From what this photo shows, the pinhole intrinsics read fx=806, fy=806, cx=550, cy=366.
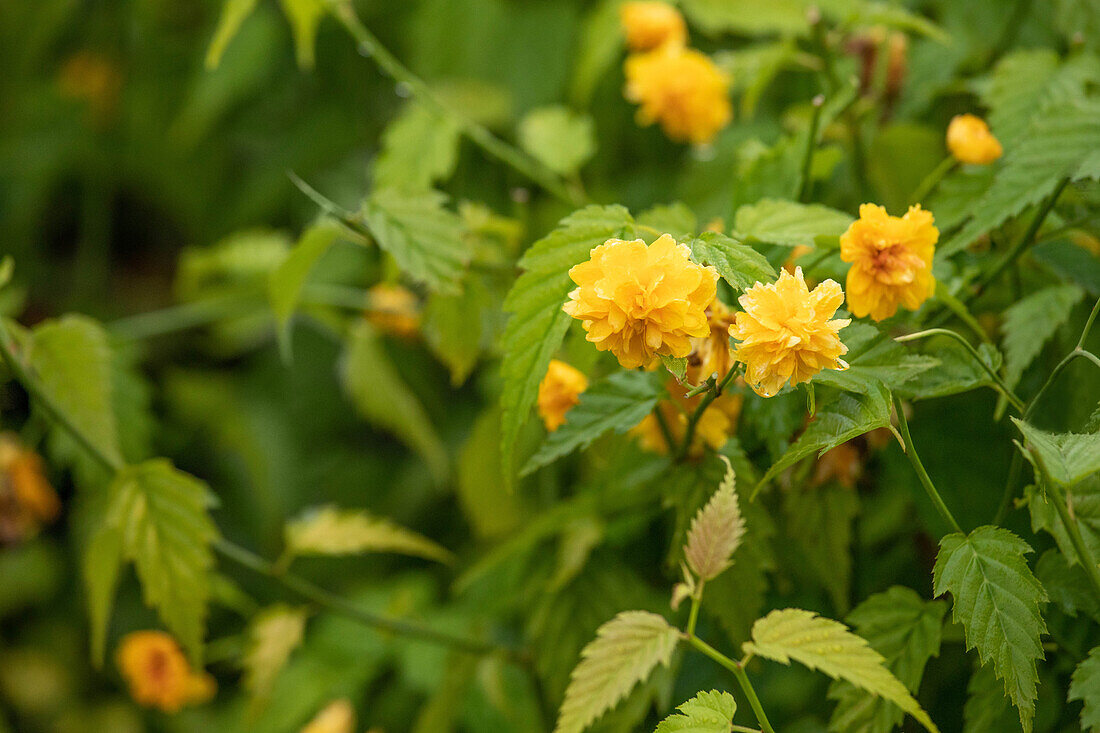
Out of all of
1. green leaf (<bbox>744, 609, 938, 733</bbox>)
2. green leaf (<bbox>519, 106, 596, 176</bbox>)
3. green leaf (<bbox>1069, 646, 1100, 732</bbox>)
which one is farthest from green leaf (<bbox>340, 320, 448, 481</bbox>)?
green leaf (<bbox>1069, 646, 1100, 732</bbox>)

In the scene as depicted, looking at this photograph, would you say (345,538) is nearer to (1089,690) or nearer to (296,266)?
(296,266)

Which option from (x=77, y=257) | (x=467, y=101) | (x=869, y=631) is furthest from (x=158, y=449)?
(x=869, y=631)

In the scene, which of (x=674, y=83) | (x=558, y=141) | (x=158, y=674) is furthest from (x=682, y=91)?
(x=158, y=674)

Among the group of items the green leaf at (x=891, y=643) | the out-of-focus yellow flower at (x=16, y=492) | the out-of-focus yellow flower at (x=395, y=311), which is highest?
the green leaf at (x=891, y=643)

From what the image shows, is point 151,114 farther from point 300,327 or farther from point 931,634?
point 931,634

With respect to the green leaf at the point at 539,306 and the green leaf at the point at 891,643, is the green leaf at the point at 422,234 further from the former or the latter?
the green leaf at the point at 891,643

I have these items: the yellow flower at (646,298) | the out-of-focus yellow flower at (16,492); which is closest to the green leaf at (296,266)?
the yellow flower at (646,298)
